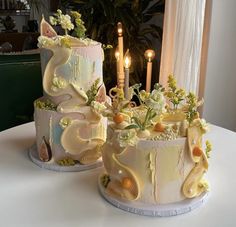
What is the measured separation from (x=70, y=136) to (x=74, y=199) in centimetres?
24

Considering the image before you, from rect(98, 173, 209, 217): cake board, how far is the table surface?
11 millimetres

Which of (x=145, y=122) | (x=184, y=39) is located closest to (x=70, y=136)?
(x=145, y=122)

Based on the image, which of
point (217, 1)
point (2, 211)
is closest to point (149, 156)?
point (2, 211)

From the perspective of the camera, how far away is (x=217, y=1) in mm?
2123

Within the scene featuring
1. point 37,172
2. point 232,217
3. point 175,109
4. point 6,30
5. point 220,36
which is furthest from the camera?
point 6,30

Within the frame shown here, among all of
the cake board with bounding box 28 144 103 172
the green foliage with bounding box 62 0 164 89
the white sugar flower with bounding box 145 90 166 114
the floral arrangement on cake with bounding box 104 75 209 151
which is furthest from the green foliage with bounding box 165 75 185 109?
the green foliage with bounding box 62 0 164 89

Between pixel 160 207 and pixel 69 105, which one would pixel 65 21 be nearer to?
pixel 69 105

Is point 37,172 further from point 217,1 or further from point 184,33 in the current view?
point 217,1

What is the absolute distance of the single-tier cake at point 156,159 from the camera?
88 cm

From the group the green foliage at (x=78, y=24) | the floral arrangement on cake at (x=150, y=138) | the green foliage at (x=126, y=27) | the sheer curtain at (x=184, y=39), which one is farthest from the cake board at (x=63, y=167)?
the green foliage at (x=126, y=27)

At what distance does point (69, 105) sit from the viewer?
1.14 meters

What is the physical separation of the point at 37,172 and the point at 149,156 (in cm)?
40

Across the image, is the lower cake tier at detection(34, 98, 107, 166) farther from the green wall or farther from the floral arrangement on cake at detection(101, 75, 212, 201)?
the green wall

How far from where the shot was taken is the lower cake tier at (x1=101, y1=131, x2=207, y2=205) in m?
0.88
